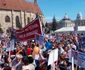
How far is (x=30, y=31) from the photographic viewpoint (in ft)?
32.2

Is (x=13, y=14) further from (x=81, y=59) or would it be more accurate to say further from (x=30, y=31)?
(x=81, y=59)

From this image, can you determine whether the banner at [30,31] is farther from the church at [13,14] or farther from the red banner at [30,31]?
the church at [13,14]

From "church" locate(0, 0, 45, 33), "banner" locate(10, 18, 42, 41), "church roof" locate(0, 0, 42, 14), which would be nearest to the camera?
"banner" locate(10, 18, 42, 41)

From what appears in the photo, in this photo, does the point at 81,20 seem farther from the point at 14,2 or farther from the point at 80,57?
the point at 80,57

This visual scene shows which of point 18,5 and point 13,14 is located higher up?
point 18,5

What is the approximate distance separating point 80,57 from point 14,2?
63321 millimetres

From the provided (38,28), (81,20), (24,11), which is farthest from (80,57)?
(81,20)

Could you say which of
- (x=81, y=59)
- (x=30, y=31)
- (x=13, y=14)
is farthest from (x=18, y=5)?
(x=81, y=59)

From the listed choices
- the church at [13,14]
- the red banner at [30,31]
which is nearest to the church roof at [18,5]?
the church at [13,14]

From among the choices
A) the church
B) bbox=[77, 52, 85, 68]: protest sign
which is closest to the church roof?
the church

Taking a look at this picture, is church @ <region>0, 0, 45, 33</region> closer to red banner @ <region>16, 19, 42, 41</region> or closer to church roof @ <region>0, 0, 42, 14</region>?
church roof @ <region>0, 0, 42, 14</region>

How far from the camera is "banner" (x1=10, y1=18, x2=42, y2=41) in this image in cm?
924

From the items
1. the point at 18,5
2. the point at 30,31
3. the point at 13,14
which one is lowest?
the point at 30,31

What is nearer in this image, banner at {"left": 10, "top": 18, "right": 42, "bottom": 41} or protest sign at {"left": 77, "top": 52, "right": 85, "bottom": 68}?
protest sign at {"left": 77, "top": 52, "right": 85, "bottom": 68}
